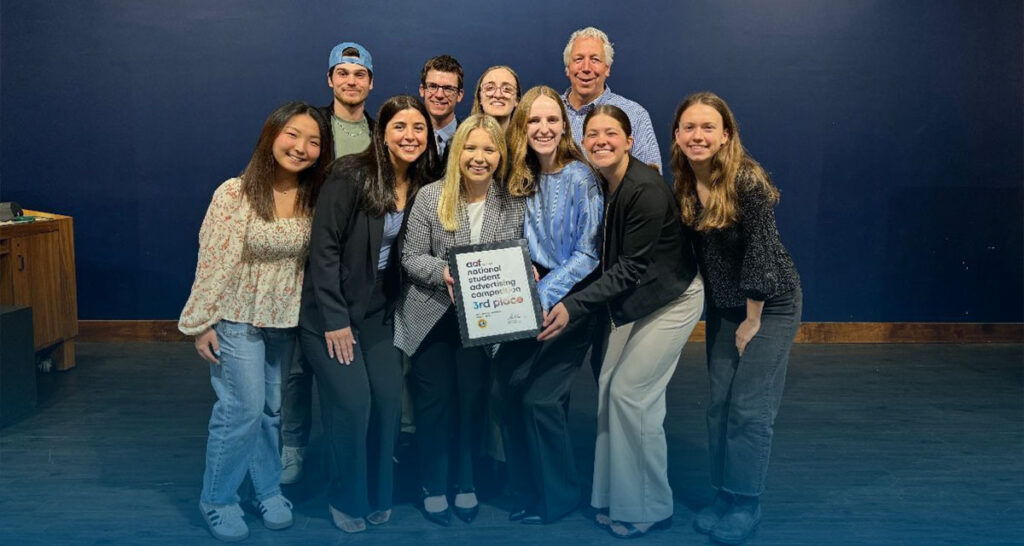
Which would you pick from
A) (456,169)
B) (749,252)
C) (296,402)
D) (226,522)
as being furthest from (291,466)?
(749,252)

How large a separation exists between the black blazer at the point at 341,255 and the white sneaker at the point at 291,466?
74 cm

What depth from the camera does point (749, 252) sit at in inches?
125

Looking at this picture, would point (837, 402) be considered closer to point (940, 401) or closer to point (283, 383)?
point (940, 401)

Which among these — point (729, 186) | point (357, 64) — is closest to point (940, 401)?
point (729, 186)

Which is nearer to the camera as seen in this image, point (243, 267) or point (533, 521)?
point (243, 267)

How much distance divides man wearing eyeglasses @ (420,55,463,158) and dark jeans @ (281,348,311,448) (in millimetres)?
1043

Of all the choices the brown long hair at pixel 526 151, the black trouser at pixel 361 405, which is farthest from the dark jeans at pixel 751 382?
the black trouser at pixel 361 405

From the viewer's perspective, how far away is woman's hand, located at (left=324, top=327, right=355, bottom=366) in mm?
3230

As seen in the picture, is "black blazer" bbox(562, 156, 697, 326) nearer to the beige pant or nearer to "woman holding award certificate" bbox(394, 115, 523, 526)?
the beige pant

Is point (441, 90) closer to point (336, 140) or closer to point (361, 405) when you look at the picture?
point (336, 140)

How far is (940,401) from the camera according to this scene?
5133mm

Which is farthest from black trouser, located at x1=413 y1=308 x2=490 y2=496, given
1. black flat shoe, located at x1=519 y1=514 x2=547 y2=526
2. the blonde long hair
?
the blonde long hair

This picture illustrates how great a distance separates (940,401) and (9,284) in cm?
489

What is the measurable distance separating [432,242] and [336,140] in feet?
3.03
